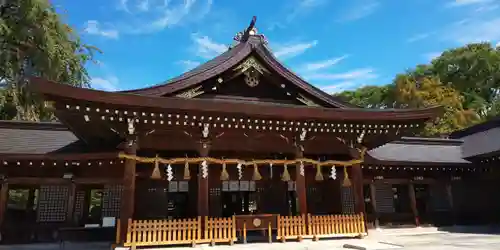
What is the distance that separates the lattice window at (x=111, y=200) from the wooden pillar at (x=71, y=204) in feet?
3.59

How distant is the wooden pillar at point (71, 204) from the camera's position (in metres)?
12.8

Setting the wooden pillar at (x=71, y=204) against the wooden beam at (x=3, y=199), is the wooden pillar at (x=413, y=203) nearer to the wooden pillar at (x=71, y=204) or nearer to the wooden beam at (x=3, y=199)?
the wooden pillar at (x=71, y=204)

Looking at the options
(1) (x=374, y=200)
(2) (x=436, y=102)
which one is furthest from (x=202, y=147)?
(2) (x=436, y=102)

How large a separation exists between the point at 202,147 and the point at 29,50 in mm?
16100

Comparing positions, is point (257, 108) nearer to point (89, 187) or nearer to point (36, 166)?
point (89, 187)

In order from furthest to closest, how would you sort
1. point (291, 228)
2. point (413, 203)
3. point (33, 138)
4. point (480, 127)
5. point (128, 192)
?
point (480, 127) < point (413, 203) < point (33, 138) < point (291, 228) < point (128, 192)

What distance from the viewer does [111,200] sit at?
13.1m

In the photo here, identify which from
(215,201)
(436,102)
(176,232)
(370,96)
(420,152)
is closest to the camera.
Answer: (176,232)

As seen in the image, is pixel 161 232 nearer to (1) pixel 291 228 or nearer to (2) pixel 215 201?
(2) pixel 215 201

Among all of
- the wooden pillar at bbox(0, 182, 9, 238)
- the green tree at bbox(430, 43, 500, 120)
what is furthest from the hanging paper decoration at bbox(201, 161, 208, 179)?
the green tree at bbox(430, 43, 500, 120)

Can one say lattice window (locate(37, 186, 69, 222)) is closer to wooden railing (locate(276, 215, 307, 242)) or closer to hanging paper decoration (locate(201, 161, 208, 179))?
hanging paper decoration (locate(201, 161, 208, 179))

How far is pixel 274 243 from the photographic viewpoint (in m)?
10.5

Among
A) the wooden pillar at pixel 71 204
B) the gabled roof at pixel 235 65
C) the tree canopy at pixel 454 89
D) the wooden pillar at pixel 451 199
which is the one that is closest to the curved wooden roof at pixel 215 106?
the gabled roof at pixel 235 65

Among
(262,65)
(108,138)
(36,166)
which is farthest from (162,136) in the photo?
(36,166)
